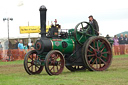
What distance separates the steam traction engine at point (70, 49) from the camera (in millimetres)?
10227

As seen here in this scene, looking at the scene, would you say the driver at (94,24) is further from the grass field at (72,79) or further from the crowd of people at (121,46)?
the crowd of people at (121,46)

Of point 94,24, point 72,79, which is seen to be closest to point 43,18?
point 94,24

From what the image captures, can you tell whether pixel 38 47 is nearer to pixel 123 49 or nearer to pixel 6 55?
pixel 6 55

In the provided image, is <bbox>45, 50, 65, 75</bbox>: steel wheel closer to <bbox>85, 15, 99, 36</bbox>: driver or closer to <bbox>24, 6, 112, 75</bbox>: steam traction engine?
<bbox>24, 6, 112, 75</bbox>: steam traction engine

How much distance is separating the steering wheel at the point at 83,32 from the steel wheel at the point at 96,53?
0.31 m

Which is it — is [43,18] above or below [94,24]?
above

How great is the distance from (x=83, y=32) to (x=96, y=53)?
88 centimetres

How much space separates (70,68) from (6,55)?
12.0m

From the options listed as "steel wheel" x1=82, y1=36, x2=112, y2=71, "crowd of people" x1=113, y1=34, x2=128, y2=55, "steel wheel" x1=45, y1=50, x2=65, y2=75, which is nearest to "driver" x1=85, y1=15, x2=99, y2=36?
Answer: "steel wheel" x1=82, y1=36, x2=112, y2=71

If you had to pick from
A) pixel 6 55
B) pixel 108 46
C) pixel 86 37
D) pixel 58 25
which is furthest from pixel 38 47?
pixel 6 55

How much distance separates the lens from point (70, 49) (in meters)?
10.9

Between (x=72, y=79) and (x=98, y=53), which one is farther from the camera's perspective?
(x=98, y=53)

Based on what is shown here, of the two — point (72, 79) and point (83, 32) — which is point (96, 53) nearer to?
point (83, 32)

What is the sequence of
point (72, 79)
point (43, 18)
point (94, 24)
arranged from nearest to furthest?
Result: point (72, 79), point (43, 18), point (94, 24)
